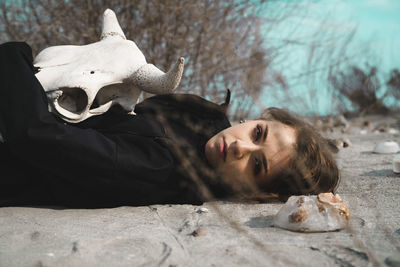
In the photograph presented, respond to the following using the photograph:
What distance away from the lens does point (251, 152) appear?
5.79ft

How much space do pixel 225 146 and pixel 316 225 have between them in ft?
1.84

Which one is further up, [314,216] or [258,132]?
[258,132]

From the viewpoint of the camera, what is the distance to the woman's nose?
1.74 meters

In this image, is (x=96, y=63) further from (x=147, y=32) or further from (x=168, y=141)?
(x=147, y=32)

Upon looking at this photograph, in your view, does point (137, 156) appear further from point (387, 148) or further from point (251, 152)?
point (387, 148)

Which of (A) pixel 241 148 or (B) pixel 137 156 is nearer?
(B) pixel 137 156

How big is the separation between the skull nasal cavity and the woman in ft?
0.27

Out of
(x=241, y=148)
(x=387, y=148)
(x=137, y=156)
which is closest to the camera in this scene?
(x=137, y=156)

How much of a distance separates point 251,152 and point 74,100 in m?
0.81

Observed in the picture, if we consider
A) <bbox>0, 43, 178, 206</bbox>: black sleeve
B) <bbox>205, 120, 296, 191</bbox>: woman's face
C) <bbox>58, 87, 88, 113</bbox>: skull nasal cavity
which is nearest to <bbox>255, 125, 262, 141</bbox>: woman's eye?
<bbox>205, 120, 296, 191</bbox>: woman's face

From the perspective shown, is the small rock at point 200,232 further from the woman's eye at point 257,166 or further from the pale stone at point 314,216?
the woman's eye at point 257,166

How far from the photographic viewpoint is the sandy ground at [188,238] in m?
1.12

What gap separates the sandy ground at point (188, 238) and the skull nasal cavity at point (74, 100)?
0.44 m

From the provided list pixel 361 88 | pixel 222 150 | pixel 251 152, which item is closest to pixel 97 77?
pixel 222 150
